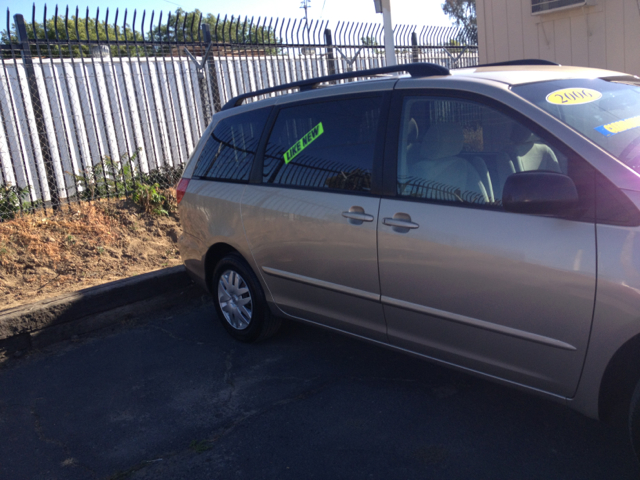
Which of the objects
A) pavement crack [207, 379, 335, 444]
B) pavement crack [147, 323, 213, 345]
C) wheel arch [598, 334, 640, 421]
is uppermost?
wheel arch [598, 334, 640, 421]

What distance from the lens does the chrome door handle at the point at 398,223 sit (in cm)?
A: 291

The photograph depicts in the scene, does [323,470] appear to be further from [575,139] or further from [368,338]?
[575,139]

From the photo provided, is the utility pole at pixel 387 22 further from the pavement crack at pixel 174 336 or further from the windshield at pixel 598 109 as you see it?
the pavement crack at pixel 174 336

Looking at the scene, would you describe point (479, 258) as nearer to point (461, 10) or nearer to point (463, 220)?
point (463, 220)

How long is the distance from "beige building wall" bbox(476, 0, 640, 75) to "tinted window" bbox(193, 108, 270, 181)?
5413 mm

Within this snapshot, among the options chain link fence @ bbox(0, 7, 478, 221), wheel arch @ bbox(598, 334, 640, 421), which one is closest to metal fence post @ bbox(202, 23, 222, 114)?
chain link fence @ bbox(0, 7, 478, 221)

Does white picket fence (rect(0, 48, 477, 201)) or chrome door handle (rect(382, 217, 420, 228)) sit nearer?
chrome door handle (rect(382, 217, 420, 228))

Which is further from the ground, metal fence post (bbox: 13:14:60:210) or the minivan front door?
metal fence post (bbox: 13:14:60:210)

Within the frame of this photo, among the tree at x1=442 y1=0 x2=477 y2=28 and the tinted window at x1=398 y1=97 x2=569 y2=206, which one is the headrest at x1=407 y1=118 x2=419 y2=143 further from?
the tree at x1=442 y1=0 x2=477 y2=28

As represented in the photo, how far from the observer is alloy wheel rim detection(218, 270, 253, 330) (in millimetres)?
4195

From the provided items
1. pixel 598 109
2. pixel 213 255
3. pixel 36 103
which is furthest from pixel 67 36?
pixel 598 109

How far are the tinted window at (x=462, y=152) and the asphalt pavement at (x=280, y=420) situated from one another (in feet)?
3.96

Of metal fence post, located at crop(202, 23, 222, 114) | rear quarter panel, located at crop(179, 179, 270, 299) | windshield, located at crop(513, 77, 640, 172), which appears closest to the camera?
windshield, located at crop(513, 77, 640, 172)

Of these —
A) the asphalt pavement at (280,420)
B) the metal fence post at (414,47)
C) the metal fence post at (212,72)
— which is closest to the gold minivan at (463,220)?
the asphalt pavement at (280,420)
